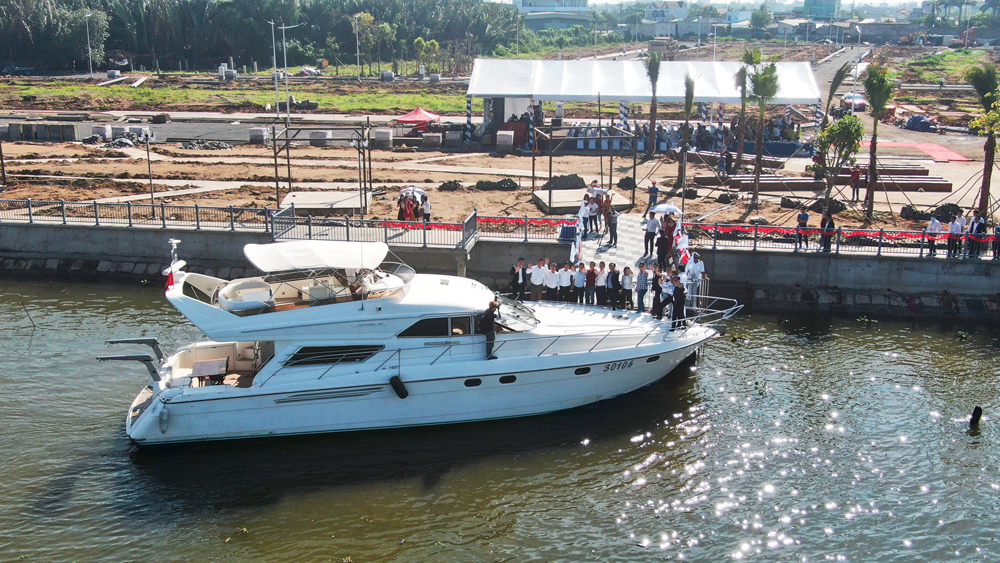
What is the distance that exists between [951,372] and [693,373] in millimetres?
6457

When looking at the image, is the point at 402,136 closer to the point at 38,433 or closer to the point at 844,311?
the point at 844,311

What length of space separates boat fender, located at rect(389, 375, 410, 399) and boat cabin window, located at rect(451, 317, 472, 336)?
5.10ft

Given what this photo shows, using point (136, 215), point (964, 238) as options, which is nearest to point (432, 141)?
point (136, 215)

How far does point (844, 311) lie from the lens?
82.3ft

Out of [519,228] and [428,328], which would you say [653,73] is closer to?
[519,228]

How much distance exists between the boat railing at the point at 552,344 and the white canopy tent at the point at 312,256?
2.08 metres

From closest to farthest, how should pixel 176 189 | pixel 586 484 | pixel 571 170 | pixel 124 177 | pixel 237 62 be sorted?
1. pixel 586 484
2. pixel 176 189
3. pixel 124 177
4. pixel 571 170
5. pixel 237 62

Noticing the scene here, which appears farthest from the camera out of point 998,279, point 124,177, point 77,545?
point 124,177

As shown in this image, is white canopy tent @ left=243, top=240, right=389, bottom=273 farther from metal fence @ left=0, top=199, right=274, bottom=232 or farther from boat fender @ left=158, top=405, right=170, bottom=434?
metal fence @ left=0, top=199, right=274, bottom=232

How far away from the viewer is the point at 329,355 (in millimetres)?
16859

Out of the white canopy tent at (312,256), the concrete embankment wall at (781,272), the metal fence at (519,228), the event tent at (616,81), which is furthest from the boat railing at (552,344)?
the event tent at (616,81)

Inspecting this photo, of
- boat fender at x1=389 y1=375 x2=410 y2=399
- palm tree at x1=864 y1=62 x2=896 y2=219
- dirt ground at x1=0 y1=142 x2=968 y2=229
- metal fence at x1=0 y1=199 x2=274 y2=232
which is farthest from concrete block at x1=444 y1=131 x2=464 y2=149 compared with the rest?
boat fender at x1=389 y1=375 x2=410 y2=399

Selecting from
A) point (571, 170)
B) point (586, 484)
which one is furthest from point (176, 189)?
point (586, 484)

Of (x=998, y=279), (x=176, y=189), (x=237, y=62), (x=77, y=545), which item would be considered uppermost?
(x=237, y=62)
